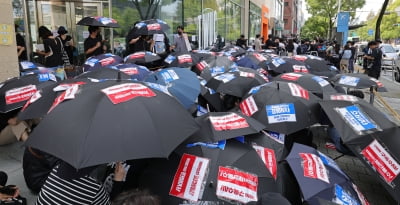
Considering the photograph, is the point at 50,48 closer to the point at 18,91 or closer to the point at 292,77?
the point at 18,91

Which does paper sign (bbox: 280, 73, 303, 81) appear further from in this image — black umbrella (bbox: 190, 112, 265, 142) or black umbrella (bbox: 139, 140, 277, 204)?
black umbrella (bbox: 139, 140, 277, 204)

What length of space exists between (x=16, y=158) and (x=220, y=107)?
289 centimetres

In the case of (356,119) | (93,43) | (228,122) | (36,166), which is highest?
(93,43)

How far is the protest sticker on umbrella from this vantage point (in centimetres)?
248

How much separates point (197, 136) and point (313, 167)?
0.98 m

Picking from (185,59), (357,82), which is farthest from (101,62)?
(357,82)

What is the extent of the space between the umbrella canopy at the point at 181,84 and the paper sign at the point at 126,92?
1.21 metres

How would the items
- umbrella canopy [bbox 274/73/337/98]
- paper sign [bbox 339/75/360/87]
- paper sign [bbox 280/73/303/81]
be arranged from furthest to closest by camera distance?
paper sign [bbox 339/75/360/87] → paper sign [bbox 280/73/303/81] → umbrella canopy [bbox 274/73/337/98]

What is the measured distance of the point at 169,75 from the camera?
13.8ft

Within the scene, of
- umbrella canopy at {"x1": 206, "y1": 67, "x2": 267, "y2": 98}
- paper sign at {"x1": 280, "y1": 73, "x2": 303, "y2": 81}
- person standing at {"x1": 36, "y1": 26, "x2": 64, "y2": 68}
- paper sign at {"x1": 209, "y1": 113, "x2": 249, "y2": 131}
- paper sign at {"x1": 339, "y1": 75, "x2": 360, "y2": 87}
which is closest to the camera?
paper sign at {"x1": 209, "y1": 113, "x2": 249, "y2": 131}

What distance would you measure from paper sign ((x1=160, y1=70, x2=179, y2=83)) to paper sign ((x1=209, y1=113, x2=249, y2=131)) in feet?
4.06

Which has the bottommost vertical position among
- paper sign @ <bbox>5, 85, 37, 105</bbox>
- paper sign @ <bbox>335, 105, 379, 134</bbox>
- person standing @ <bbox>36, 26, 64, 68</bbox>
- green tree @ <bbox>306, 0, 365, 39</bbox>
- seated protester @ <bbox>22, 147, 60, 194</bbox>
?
seated protester @ <bbox>22, 147, 60, 194</bbox>

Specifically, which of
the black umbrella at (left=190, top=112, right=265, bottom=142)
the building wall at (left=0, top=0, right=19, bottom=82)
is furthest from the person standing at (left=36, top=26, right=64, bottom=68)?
the black umbrella at (left=190, top=112, right=265, bottom=142)

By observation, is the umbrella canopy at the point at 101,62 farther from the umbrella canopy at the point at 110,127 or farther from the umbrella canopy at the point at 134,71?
the umbrella canopy at the point at 110,127
